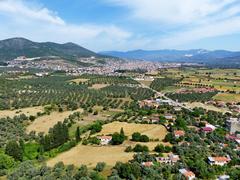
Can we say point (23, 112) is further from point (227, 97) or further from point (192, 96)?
point (227, 97)

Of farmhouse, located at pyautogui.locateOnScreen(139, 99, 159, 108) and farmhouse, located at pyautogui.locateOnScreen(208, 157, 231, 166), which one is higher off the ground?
farmhouse, located at pyautogui.locateOnScreen(208, 157, 231, 166)

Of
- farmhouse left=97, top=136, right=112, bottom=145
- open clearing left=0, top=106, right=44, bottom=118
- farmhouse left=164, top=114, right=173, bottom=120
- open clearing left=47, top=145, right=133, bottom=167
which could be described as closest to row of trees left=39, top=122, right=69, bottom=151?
open clearing left=47, top=145, right=133, bottom=167

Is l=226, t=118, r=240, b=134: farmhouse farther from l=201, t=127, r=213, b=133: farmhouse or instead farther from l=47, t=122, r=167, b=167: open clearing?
l=47, t=122, r=167, b=167: open clearing

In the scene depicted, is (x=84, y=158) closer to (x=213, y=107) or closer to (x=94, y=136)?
(x=94, y=136)

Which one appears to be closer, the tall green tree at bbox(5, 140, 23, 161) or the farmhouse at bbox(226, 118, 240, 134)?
the tall green tree at bbox(5, 140, 23, 161)

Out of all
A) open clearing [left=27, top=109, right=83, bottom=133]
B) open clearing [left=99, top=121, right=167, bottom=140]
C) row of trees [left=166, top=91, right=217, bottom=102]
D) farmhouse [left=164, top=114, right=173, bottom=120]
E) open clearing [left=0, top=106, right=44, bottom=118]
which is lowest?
open clearing [left=27, top=109, right=83, bottom=133]
